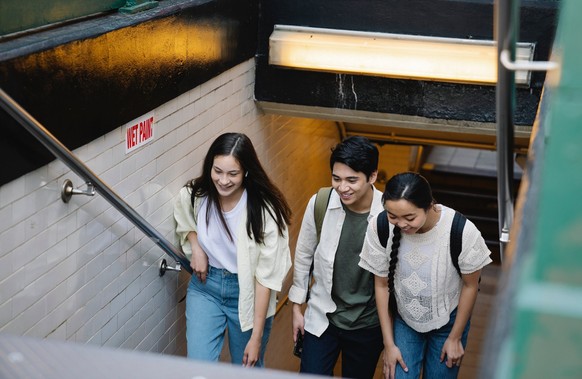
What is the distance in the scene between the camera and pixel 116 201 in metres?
3.89

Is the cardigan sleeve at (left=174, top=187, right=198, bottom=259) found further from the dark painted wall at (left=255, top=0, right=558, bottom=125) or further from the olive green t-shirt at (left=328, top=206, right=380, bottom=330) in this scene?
the dark painted wall at (left=255, top=0, right=558, bottom=125)

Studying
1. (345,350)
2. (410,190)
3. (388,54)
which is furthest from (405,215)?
(388,54)

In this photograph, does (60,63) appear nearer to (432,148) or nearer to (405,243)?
(405,243)

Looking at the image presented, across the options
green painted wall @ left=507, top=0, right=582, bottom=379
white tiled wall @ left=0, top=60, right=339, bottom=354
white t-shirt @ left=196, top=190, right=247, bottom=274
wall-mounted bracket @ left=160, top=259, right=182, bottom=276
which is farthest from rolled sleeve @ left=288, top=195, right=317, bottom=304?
green painted wall @ left=507, top=0, right=582, bottom=379

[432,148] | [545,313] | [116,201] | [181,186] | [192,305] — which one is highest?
[545,313]

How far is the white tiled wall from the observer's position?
11.7 ft

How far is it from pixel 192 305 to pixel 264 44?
83.8 inches

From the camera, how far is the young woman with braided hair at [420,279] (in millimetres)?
3887

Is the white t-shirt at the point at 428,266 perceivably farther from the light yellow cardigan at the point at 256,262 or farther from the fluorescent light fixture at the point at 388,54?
the fluorescent light fixture at the point at 388,54

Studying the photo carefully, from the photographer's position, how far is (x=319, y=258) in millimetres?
4484

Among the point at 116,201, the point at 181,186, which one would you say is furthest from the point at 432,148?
the point at 116,201

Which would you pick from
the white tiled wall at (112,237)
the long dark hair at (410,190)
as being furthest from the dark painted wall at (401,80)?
the long dark hair at (410,190)

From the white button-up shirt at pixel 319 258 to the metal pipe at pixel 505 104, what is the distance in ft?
4.91

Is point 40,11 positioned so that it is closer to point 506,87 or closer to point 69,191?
point 69,191
